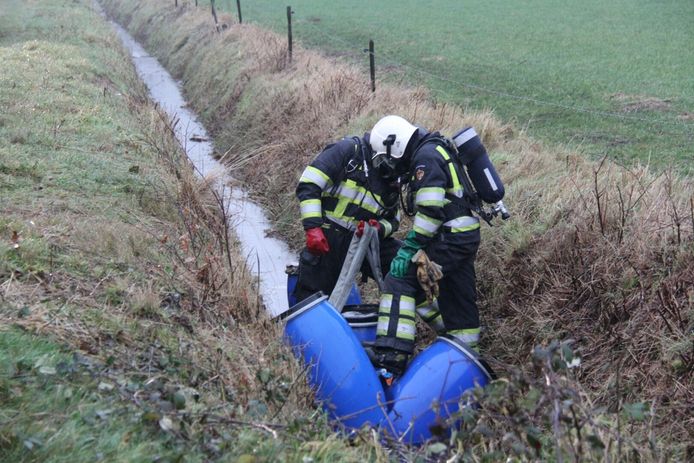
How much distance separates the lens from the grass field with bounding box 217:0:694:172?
1087 cm

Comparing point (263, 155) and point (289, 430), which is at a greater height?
point (289, 430)

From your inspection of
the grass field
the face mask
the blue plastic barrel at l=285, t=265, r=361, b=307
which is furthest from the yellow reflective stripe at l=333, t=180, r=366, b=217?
the grass field

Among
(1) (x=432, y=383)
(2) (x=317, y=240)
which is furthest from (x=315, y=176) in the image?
(1) (x=432, y=383)

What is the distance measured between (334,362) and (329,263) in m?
1.33

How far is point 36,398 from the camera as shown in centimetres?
299

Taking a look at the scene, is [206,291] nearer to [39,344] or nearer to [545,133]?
[39,344]

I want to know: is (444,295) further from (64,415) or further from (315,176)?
(64,415)

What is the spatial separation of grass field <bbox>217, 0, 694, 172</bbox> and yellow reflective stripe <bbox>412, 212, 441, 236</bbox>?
10.5 ft

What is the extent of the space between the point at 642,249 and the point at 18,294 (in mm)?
3774

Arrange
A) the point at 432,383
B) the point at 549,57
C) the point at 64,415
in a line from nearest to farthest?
the point at 64,415, the point at 432,383, the point at 549,57

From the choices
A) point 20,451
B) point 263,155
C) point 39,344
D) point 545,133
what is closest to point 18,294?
point 39,344

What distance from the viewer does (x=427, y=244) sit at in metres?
5.07

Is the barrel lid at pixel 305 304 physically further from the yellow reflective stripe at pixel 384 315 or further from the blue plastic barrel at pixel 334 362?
the yellow reflective stripe at pixel 384 315

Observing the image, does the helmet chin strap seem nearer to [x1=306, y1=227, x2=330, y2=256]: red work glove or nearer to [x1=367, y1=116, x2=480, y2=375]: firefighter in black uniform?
[x1=367, y1=116, x2=480, y2=375]: firefighter in black uniform
